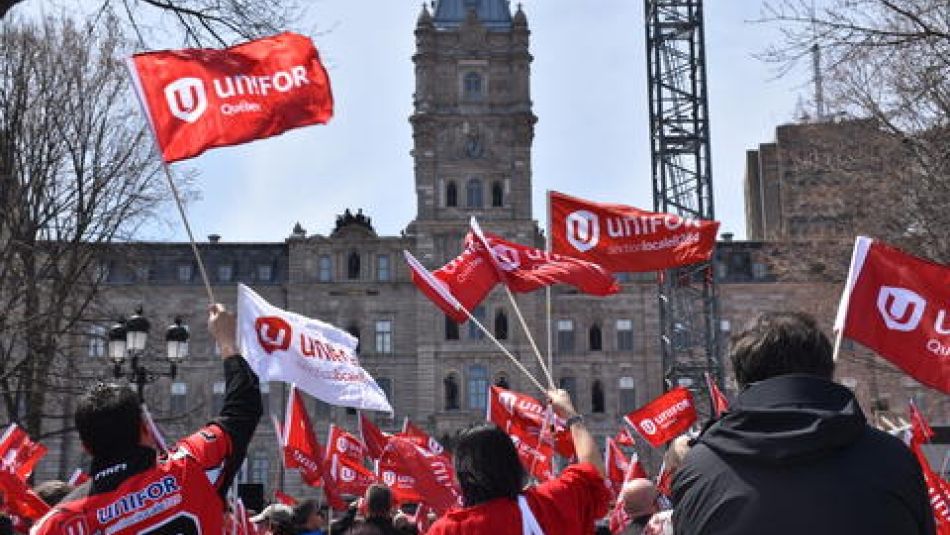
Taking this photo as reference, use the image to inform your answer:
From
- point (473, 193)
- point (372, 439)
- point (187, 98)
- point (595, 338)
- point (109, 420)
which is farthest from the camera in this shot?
point (595, 338)

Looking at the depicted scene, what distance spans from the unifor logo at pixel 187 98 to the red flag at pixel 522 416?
5.58 metres

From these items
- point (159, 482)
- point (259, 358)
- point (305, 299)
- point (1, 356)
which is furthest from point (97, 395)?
point (305, 299)

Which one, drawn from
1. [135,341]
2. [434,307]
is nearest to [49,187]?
[135,341]

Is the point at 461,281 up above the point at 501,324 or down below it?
below

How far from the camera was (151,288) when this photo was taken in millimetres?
67500

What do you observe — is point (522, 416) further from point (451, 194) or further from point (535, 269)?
point (451, 194)

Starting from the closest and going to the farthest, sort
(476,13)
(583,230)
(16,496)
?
1. (583,230)
2. (16,496)
3. (476,13)

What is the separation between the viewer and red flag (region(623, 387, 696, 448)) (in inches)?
746

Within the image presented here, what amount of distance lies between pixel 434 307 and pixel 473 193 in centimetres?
640

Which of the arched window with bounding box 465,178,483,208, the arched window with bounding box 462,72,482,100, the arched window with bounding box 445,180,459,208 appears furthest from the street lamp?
the arched window with bounding box 462,72,482,100

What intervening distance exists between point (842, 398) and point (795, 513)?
350 millimetres

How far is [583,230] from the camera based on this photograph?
36.9 feet

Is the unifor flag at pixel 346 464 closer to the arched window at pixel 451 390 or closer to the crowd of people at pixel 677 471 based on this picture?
the crowd of people at pixel 677 471

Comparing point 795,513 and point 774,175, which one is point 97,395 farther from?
point 774,175
